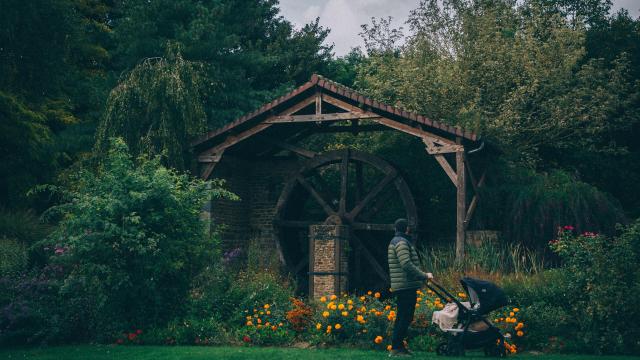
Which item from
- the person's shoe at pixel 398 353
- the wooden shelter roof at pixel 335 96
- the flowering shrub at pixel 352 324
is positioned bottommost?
the person's shoe at pixel 398 353

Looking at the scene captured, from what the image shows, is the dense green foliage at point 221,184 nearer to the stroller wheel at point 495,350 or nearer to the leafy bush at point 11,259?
the leafy bush at point 11,259

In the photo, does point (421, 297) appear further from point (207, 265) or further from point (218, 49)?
point (218, 49)

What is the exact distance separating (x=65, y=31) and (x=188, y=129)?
16.4 feet

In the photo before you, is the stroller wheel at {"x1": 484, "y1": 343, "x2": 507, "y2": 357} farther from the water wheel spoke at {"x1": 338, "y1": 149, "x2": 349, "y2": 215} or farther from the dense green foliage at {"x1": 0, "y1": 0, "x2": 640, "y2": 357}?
the water wheel spoke at {"x1": 338, "y1": 149, "x2": 349, "y2": 215}

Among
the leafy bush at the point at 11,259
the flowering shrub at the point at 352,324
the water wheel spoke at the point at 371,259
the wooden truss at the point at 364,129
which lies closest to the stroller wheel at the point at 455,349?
the flowering shrub at the point at 352,324

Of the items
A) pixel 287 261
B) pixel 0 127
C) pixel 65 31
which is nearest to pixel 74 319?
pixel 287 261

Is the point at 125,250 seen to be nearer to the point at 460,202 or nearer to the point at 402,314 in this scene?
the point at 402,314

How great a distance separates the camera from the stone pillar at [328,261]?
14242 mm

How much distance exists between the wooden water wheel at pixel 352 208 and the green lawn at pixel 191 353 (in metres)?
7.17

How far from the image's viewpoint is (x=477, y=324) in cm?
895

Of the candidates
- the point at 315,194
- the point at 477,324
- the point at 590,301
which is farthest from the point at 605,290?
the point at 315,194

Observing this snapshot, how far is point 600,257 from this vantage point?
9.89m

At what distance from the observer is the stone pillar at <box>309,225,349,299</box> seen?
46.7ft

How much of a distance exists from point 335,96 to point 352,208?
13.2ft
